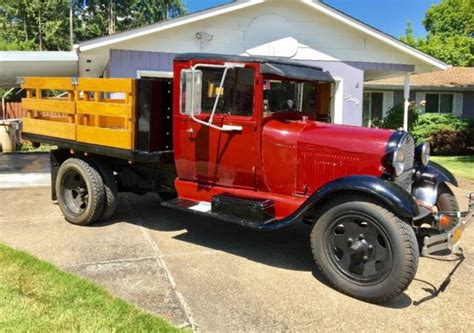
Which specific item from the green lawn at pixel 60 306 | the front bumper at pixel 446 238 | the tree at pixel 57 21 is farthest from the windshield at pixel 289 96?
the tree at pixel 57 21

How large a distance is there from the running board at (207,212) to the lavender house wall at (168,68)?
18.6ft

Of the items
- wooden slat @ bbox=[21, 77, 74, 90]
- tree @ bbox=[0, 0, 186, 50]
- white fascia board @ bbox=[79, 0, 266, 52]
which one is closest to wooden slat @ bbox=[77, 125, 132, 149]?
wooden slat @ bbox=[21, 77, 74, 90]

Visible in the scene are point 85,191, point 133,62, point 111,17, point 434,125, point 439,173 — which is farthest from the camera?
point 111,17

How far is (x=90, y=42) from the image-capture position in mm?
9977

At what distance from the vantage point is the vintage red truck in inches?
172

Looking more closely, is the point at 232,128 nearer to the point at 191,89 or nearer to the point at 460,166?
the point at 191,89

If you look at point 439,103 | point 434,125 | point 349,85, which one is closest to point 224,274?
point 349,85

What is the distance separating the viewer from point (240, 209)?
508cm

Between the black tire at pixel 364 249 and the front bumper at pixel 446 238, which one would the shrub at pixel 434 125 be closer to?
the front bumper at pixel 446 238

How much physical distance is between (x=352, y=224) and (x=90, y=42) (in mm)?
7441

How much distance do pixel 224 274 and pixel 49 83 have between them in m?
3.85

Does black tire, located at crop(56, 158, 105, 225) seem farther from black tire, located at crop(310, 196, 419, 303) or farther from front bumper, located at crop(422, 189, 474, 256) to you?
front bumper, located at crop(422, 189, 474, 256)

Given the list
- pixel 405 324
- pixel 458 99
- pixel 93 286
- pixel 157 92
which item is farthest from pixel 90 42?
pixel 458 99

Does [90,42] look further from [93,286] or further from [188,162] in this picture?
[93,286]
